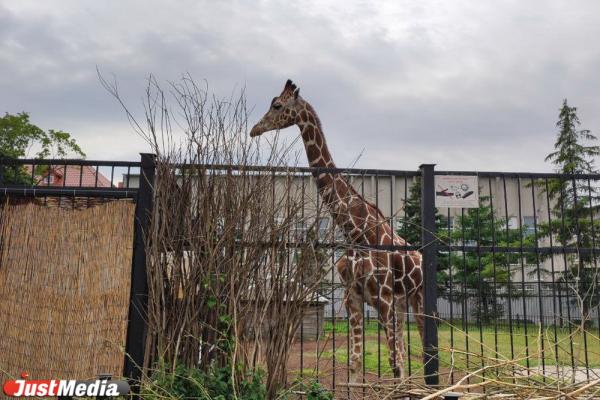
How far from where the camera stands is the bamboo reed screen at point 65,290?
13.2 ft

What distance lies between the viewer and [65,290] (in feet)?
13.4

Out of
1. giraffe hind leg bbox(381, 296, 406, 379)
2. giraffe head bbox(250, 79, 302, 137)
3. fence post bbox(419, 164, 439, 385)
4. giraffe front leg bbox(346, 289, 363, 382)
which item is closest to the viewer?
fence post bbox(419, 164, 439, 385)

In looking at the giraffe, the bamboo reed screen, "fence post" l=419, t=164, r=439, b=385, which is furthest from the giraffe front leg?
the bamboo reed screen

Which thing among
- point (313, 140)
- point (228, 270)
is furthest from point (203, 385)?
point (313, 140)

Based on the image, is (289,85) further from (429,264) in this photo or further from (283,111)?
(429,264)

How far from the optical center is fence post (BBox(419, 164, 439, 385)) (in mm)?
4285

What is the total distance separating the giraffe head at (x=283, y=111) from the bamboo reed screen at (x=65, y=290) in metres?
2.26

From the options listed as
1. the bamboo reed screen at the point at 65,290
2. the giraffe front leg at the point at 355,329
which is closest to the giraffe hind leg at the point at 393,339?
the giraffe front leg at the point at 355,329

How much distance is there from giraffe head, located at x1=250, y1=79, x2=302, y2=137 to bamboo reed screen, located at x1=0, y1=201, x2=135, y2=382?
226 cm

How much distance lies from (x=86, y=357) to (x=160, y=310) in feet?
2.46

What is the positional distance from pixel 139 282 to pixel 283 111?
2.79m

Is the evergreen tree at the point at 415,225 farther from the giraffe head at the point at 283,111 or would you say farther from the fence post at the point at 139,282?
the fence post at the point at 139,282

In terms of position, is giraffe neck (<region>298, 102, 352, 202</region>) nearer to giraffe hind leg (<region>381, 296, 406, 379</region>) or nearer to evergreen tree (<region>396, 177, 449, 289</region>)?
evergreen tree (<region>396, 177, 449, 289</region>)

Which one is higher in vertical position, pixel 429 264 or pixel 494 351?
pixel 429 264
